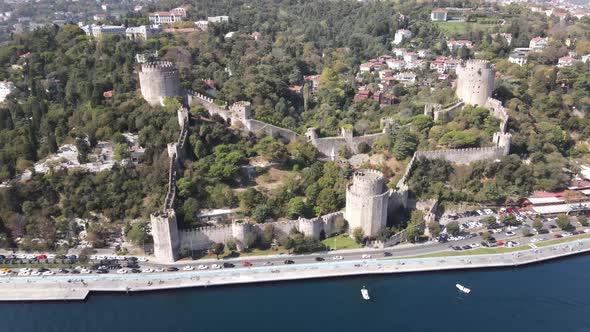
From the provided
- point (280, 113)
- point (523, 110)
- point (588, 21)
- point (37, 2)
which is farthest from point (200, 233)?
point (37, 2)

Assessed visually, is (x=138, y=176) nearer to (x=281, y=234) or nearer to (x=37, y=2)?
(x=281, y=234)

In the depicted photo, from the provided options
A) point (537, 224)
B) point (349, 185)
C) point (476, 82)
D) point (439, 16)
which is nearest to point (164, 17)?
A: point (439, 16)

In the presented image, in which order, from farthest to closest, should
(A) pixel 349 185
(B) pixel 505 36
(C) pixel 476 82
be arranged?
(B) pixel 505 36
(C) pixel 476 82
(A) pixel 349 185

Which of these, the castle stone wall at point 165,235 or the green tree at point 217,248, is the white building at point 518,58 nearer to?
the green tree at point 217,248

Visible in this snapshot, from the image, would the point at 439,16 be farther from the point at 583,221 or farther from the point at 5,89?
the point at 5,89

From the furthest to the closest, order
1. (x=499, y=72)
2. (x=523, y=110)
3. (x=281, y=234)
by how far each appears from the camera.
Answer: (x=499, y=72) < (x=523, y=110) < (x=281, y=234)

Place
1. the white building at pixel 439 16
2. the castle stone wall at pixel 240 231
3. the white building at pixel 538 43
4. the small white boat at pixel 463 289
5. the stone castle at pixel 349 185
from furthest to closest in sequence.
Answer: the white building at pixel 439 16
the white building at pixel 538 43
the castle stone wall at pixel 240 231
the stone castle at pixel 349 185
the small white boat at pixel 463 289

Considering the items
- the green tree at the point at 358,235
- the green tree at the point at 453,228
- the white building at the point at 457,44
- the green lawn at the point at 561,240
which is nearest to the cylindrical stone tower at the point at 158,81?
the green tree at the point at 358,235
